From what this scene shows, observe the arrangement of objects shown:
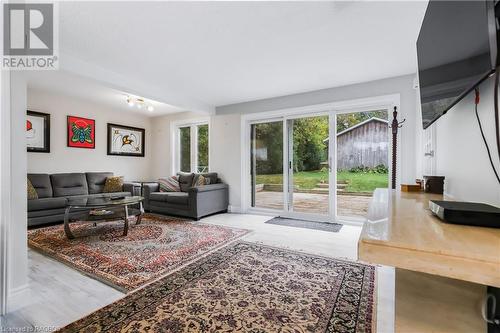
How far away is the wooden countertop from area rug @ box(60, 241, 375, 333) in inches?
41.1

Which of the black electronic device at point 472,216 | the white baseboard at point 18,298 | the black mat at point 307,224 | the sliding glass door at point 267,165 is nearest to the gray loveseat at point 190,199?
the sliding glass door at point 267,165

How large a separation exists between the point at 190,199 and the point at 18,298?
2509mm

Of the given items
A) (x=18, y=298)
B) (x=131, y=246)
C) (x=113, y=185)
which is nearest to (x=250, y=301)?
(x=18, y=298)

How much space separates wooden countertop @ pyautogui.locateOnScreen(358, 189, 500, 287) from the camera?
0.46 meters

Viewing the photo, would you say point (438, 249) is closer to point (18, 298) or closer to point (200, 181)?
point (18, 298)

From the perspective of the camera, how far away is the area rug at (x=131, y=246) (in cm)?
202

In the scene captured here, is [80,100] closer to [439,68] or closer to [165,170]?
[165,170]

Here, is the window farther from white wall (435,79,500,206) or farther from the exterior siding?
white wall (435,79,500,206)

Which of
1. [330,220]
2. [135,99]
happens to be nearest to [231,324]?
[330,220]

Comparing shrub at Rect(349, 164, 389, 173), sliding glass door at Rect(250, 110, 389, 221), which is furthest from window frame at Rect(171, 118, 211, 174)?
shrub at Rect(349, 164, 389, 173)

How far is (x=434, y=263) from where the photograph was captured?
0.50 meters

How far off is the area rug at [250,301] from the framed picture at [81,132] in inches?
166

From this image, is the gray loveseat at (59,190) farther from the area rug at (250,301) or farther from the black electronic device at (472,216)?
the black electronic device at (472,216)

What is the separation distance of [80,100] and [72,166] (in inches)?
54.7
